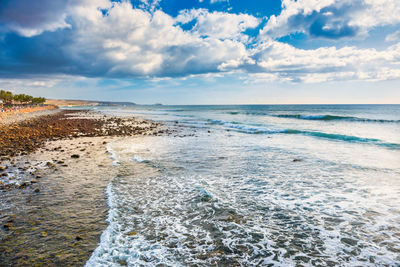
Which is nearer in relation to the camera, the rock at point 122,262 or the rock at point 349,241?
the rock at point 122,262

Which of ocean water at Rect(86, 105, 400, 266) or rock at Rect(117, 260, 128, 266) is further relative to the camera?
ocean water at Rect(86, 105, 400, 266)

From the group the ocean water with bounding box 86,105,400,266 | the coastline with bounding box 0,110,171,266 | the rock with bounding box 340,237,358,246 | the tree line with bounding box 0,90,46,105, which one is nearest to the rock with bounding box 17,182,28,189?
the coastline with bounding box 0,110,171,266

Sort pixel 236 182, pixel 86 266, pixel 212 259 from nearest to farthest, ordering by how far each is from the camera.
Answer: pixel 86 266, pixel 212 259, pixel 236 182

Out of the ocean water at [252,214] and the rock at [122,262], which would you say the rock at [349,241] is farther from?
the rock at [122,262]

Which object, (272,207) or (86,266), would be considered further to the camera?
(272,207)

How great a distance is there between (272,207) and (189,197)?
2.66 m

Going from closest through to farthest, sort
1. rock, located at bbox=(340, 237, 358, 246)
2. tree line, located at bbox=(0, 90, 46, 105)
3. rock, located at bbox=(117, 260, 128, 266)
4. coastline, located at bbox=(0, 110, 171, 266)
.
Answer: rock, located at bbox=(117, 260, 128, 266), coastline, located at bbox=(0, 110, 171, 266), rock, located at bbox=(340, 237, 358, 246), tree line, located at bbox=(0, 90, 46, 105)

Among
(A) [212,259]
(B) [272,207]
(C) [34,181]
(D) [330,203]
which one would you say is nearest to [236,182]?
(B) [272,207]

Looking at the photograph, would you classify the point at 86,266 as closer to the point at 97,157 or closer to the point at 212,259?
the point at 212,259

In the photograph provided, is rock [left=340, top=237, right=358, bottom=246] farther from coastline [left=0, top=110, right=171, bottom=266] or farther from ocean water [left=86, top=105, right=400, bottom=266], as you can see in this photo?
coastline [left=0, top=110, right=171, bottom=266]

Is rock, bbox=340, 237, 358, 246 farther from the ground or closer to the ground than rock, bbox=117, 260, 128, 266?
farther from the ground

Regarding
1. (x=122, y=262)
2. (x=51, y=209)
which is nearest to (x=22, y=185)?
(x=51, y=209)

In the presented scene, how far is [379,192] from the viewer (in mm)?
7648

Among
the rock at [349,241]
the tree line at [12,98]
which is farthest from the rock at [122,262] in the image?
the tree line at [12,98]
